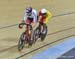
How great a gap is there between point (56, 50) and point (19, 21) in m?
1.06

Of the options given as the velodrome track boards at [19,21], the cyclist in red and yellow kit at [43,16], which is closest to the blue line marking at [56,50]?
the velodrome track boards at [19,21]

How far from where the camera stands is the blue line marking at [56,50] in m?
1.88

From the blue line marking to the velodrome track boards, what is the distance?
0.05 metres

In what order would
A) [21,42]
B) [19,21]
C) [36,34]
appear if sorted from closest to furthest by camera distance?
[21,42]
[36,34]
[19,21]

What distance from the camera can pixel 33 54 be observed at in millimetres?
1930

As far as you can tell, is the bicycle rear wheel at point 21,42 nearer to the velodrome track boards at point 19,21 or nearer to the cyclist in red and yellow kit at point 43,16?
the velodrome track boards at point 19,21

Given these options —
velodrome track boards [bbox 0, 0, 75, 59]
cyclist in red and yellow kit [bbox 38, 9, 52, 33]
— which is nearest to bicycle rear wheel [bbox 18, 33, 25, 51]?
velodrome track boards [bbox 0, 0, 75, 59]

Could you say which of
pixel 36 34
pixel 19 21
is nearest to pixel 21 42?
pixel 36 34

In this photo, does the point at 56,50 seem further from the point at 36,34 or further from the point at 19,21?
the point at 19,21

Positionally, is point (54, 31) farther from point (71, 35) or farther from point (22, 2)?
point (22, 2)

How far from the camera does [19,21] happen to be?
2.99 m

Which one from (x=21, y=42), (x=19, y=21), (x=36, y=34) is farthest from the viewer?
(x=19, y=21)

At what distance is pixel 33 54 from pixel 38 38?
23 centimetres

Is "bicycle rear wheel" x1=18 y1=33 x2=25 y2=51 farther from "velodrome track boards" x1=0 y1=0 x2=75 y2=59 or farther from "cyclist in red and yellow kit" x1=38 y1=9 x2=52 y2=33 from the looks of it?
"cyclist in red and yellow kit" x1=38 y1=9 x2=52 y2=33
